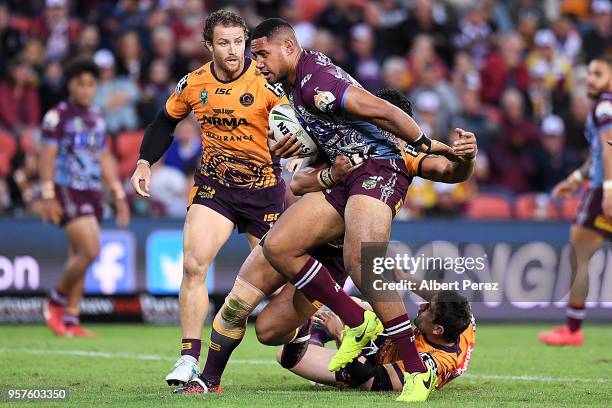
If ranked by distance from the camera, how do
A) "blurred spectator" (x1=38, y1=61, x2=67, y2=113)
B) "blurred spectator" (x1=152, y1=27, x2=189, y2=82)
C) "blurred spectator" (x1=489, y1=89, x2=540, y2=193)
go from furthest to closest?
1. "blurred spectator" (x1=489, y1=89, x2=540, y2=193)
2. "blurred spectator" (x1=152, y1=27, x2=189, y2=82)
3. "blurred spectator" (x1=38, y1=61, x2=67, y2=113)

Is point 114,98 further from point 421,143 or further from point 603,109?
point 421,143

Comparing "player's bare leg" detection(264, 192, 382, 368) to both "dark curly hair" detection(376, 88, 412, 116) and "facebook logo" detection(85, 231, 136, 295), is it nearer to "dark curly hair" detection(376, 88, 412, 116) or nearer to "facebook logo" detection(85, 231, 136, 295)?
"dark curly hair" detection(376, 88, 412, 116)

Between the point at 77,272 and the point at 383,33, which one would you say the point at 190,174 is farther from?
the point at 383,33

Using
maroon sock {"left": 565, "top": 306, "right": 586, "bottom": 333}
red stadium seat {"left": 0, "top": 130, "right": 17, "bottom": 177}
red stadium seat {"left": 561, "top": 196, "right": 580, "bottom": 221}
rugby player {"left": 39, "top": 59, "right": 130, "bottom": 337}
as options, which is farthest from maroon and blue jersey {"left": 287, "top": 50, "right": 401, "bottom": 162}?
red stadium seat {"left": 0, "top": 130, "right": 17, "bottom": 177}

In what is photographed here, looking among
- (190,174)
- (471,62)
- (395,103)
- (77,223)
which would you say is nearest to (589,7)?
(471,62)

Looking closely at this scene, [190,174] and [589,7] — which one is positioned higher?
[589,7]

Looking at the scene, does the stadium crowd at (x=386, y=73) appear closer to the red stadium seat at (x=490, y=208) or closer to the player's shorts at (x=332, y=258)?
the red stadium seat at (x=490, y=208)

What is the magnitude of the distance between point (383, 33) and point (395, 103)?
12.0m

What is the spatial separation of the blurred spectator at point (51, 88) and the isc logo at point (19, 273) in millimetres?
3245

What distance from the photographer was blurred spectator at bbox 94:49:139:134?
653 inches

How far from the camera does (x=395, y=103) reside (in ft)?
26.4

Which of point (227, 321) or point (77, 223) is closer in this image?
point (227, 321)

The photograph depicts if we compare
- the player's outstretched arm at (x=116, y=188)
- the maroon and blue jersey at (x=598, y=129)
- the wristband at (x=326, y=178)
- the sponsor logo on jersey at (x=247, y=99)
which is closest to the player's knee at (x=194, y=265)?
the wristband at (x=326, y=178)

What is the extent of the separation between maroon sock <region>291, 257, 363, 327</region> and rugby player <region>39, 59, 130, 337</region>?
563cm
